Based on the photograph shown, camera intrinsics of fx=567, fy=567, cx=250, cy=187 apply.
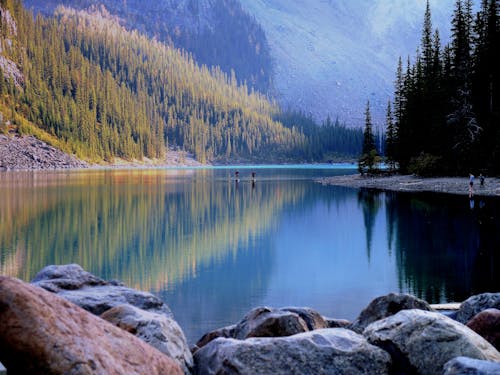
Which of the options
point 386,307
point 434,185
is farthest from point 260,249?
point 434,185

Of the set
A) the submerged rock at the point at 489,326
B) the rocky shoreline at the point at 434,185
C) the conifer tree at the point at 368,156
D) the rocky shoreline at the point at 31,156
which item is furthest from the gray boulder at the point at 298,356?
the rocky shoreline at the point at 31,156

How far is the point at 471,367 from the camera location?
5480 millimetres

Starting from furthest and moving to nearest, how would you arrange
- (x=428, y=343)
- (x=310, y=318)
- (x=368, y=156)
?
(x=368, y=156), (x=310, y=318), (x=428, y=343)

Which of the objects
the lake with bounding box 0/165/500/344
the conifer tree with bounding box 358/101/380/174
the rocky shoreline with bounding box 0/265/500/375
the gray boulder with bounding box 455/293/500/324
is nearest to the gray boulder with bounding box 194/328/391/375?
the rocky shoreline with bounding box 0/265/500/375

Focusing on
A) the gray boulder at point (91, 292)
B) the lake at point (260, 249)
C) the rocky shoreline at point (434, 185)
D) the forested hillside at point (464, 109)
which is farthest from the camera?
the forested hillside at point (464, 109)

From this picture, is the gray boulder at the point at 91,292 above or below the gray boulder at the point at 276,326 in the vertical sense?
above

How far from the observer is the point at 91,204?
4031cm

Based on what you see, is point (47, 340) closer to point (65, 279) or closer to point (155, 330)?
point (155, 330)

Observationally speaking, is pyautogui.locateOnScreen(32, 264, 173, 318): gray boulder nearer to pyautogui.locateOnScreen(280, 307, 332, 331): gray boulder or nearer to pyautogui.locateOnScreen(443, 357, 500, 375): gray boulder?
pyautogui.locateOnScreen(280, 307, 332, 331): gray boulder

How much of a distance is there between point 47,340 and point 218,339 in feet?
8.76

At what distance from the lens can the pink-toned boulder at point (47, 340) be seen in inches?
197

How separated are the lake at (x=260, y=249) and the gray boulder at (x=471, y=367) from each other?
608 centimetres

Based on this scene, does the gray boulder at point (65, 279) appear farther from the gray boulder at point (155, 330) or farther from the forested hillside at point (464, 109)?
the forested hillside at point (464, 109)

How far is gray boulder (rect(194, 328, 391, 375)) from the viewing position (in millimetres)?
6586
